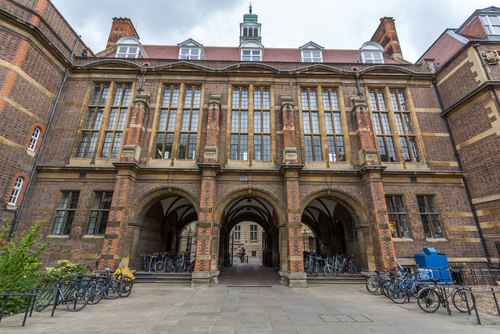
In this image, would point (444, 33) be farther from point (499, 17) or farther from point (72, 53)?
point (72, 53)

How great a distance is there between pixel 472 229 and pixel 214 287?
1447 centimetres

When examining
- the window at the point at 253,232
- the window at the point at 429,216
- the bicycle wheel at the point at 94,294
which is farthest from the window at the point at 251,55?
the window at the point at 253,232

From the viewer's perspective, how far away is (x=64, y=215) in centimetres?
1236

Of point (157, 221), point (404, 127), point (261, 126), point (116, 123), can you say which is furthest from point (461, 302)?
point (116, 123)

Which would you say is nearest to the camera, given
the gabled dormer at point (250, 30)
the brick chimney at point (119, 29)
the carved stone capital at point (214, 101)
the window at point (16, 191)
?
the window at point (16, 191)

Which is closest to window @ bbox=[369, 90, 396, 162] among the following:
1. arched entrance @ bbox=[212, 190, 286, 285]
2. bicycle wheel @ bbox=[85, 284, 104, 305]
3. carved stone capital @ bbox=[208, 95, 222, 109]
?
arched entrance @ bbox=[212, 190, 286, 285]

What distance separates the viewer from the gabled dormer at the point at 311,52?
18047 mm

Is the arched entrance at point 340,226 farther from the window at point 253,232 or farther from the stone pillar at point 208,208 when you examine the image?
the window at point 253,232

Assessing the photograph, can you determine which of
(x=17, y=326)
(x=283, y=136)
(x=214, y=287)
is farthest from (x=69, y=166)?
(x=283, y=136)

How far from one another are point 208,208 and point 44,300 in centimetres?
665

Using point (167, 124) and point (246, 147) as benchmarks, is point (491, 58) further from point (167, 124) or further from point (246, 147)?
point (167, 124)

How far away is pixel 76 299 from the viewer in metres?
6.97

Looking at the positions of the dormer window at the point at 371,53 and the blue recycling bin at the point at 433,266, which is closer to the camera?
the blue recycling bin at the point at 433,266

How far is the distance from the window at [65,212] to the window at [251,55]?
50.2ft
